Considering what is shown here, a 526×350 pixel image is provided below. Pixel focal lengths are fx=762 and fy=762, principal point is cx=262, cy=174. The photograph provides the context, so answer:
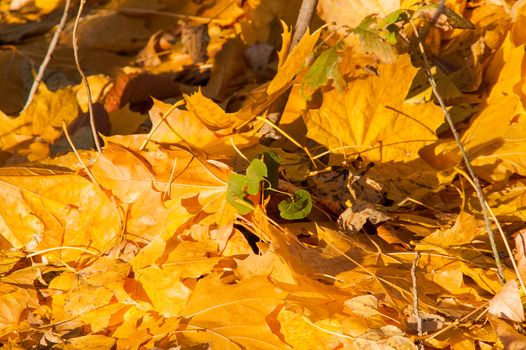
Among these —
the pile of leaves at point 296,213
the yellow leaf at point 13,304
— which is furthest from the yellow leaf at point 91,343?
the yellow leaf at point 13,304

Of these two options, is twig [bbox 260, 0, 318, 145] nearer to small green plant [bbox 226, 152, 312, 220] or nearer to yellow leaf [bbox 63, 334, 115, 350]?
small green plant [bbox 226, 152, 312, 220]

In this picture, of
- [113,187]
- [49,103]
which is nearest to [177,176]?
[113,187]

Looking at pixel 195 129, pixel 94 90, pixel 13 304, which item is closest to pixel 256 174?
pixel 195 129

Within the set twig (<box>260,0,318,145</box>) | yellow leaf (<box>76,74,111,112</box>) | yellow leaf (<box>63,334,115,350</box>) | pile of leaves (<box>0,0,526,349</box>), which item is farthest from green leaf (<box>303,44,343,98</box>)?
yellow leaf (<box>76,74,111,112</box>)

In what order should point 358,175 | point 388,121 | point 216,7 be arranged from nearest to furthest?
point 358,175
point 388,121
point 216,7

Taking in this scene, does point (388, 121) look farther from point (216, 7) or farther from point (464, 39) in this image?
point (216, 7)

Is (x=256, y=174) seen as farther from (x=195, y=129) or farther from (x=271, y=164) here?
(x=195, y=129)

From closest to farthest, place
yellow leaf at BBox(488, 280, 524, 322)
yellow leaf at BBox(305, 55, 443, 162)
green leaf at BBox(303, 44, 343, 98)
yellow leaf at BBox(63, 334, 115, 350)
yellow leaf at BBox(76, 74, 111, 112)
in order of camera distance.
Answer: yellow leaf at BBox(488, 280, 524, 322) → yellow leaf at BBox(63, 334, 115, 350) → green leaf at BBox(303, 44, 343, 98) → yellow leaf at BBox(305, 55, 443, 162) → yellow leaf at BBox(76, 74, 111, 112)
